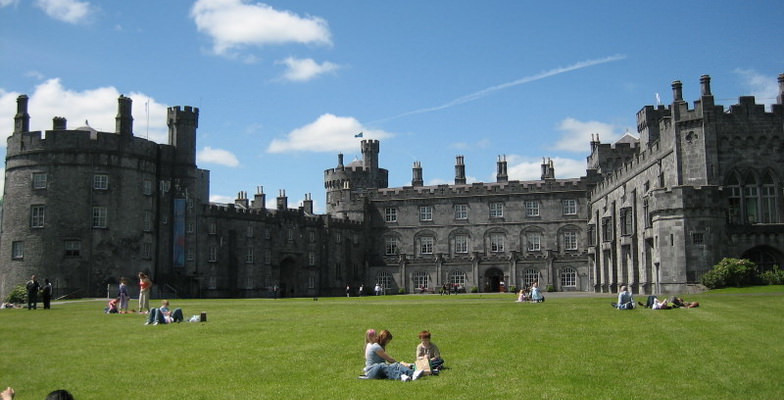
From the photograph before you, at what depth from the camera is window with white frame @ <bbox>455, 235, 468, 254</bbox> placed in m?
86.0

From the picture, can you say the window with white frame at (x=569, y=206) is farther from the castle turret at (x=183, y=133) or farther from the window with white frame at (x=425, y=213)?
the castle turret at (x=183, y=133)

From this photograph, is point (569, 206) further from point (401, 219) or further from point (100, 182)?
point (100, 182)

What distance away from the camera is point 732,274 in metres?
44.4

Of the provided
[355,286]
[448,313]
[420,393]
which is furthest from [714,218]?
[355,286]

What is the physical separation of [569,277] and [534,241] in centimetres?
577

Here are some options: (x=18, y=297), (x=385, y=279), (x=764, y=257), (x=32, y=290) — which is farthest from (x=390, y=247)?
(x=32, y=290)

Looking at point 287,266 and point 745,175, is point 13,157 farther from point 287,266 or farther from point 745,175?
point 745,175

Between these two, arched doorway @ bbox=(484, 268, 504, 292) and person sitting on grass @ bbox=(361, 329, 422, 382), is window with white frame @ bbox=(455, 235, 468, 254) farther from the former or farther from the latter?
person sitting on grass @ bbox=(361, 329, 422, 382)

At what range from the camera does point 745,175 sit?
160ft

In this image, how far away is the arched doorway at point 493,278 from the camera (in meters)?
83.3

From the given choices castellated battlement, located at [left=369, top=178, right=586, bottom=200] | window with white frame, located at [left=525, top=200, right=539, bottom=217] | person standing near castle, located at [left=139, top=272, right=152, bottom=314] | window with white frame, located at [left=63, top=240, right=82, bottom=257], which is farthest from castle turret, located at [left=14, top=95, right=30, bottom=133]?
window with white frame, located at [left=525, top=200, right=539, bottom=217]

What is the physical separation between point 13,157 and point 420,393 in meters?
54.7

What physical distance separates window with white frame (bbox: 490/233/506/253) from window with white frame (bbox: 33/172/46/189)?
147 ft

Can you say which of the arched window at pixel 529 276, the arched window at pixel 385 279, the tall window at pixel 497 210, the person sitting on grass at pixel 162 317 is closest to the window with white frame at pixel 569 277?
the arched window at pixel 529 276
